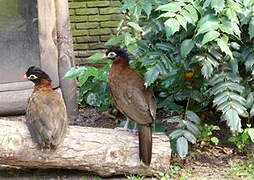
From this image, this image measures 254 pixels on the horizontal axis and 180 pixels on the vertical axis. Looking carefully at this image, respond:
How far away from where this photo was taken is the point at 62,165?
16.6 feet

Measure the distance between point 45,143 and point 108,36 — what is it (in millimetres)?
3093

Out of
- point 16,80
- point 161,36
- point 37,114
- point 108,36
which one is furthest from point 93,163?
point 108,36

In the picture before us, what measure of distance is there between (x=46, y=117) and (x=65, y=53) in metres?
1.69

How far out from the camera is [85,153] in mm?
5043

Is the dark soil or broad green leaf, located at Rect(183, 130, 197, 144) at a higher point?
broad green leaf, located at Rect(183, 130, 197, 144)

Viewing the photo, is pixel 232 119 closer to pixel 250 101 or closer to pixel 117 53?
pixel 250 101

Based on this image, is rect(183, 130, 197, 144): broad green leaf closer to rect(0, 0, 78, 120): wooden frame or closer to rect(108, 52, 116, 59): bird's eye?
rect(108, 52, 116, 59): bird's eye

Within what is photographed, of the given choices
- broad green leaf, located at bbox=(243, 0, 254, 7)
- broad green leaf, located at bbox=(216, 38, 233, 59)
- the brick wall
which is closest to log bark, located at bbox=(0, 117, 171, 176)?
broad green leaf, located at bbox=(216, 38, 233, 59)

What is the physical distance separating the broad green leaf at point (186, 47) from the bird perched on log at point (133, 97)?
612 mm

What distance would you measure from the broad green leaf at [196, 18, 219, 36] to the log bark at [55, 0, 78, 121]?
7.71 feet

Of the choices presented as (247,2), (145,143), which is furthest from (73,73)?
(247,2)

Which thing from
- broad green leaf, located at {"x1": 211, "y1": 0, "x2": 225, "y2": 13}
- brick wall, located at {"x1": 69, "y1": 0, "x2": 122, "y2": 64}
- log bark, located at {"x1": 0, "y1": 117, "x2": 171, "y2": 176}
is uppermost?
brick wall, located at {"x1": 69, "y1": 0, "x2": 122, "y2": 64}

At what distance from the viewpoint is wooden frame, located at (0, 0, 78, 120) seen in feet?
21.3

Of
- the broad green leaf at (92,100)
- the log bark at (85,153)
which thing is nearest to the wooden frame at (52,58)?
the broad green leaf at (92,100)
